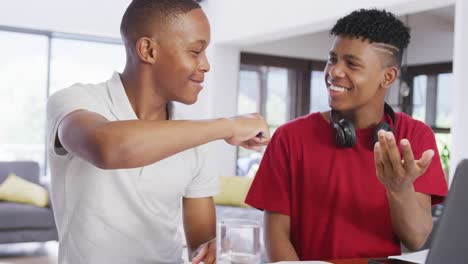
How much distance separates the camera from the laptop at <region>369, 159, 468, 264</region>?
0.92m

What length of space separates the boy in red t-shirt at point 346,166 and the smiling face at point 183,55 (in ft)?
1.67

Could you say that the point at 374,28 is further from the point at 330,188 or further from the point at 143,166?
the point at 143,166

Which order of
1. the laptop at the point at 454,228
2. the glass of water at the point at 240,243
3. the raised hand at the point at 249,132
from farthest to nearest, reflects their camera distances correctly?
the raised hand at the point at 249,132 → the glass of water at the point at 240,243 → the laptop at the point at 454,228

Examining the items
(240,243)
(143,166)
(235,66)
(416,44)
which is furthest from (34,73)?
(240,243)

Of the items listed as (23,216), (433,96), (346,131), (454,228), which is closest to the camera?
(454,228)

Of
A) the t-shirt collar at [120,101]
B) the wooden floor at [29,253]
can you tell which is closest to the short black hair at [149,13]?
the t-shirt collar at [120,101]

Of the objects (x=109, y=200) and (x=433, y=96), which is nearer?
(x=109, y=200)

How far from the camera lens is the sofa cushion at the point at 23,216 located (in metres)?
4.93

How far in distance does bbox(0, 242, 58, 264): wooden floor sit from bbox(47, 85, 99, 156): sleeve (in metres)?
3.64

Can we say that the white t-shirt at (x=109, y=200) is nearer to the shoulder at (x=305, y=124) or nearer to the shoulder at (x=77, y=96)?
the shoulder at (x=77, y=96)

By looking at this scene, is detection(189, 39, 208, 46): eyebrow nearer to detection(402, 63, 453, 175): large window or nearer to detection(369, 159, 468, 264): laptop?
detection(369, 159, 468, 264): laptop

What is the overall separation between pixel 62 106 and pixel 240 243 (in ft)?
1.71

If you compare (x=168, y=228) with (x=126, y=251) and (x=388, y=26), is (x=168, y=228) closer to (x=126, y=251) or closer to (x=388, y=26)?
(x=126, y=251)

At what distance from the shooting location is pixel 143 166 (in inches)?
49.4
